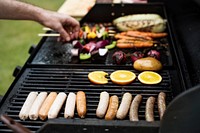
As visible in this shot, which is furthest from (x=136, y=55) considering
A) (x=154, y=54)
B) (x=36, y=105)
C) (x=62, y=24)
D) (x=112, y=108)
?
(x=36, y=105)

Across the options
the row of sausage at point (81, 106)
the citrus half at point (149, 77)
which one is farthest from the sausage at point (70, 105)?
the citrus half at point (149, 77)

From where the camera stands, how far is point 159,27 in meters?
4.21

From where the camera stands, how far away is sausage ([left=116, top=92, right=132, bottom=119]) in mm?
2584

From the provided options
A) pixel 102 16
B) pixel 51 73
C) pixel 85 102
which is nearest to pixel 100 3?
pixel 102 16

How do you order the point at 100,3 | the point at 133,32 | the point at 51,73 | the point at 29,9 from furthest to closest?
the point at 100,3 → the point at 133,32 → the point at 29,9 → the point at 51,73

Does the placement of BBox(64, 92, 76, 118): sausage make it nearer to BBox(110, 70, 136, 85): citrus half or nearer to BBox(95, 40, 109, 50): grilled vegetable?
BBox(110, 70, 136, 85): citrus half

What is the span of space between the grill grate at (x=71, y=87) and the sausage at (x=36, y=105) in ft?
0.17

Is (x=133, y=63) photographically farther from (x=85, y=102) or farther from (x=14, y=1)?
(x=14, y=1)

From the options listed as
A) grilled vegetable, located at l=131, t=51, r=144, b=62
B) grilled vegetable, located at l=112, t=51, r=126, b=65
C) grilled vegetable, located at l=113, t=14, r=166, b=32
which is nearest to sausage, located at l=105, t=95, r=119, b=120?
grilled vegetable, located at l=112, t=51, r=126, b=65

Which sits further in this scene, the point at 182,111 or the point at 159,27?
the point at 159,27

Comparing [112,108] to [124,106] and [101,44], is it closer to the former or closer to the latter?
[124,106]

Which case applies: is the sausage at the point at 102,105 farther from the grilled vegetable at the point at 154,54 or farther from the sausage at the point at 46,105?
the grilled vegetable at the point at 154,54

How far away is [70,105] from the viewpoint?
8.93 feet

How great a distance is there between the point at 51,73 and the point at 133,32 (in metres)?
1.38
